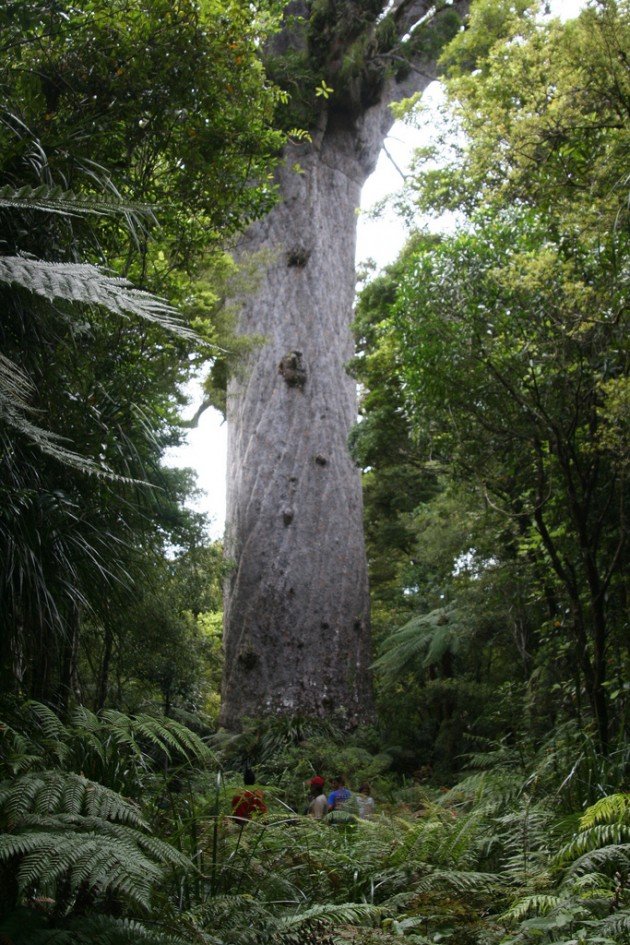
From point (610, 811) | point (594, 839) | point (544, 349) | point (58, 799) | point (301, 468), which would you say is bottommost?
point (58, 799)

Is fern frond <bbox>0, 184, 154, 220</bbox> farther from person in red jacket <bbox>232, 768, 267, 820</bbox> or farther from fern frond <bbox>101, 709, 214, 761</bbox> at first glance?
person in red jacket <bbox>232, 768, 267, 820</bbox>

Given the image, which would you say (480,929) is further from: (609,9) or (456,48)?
(456,48)

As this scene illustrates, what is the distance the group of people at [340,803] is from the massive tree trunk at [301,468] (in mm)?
2606

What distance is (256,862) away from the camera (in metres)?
3.05

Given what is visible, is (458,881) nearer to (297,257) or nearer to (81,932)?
(81,932)

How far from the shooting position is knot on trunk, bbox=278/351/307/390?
38.4 feet

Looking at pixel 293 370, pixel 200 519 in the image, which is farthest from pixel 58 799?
pixel 293 370

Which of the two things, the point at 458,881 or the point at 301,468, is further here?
the point at 301,468

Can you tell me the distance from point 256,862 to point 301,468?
8.37m

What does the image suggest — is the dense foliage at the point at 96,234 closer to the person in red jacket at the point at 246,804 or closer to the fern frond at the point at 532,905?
the person in red jacket at the point at 246,804

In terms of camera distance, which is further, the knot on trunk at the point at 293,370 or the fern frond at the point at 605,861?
the knot on trunk at the point at 293,370

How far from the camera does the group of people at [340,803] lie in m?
5.17

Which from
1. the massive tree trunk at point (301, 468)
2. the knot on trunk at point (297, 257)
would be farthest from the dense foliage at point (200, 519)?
the knot on trunk at point (297, 257)

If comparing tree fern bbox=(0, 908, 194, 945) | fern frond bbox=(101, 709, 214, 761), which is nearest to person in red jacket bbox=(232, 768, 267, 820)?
fern frond bbox=(101, 709, 214, 761)
